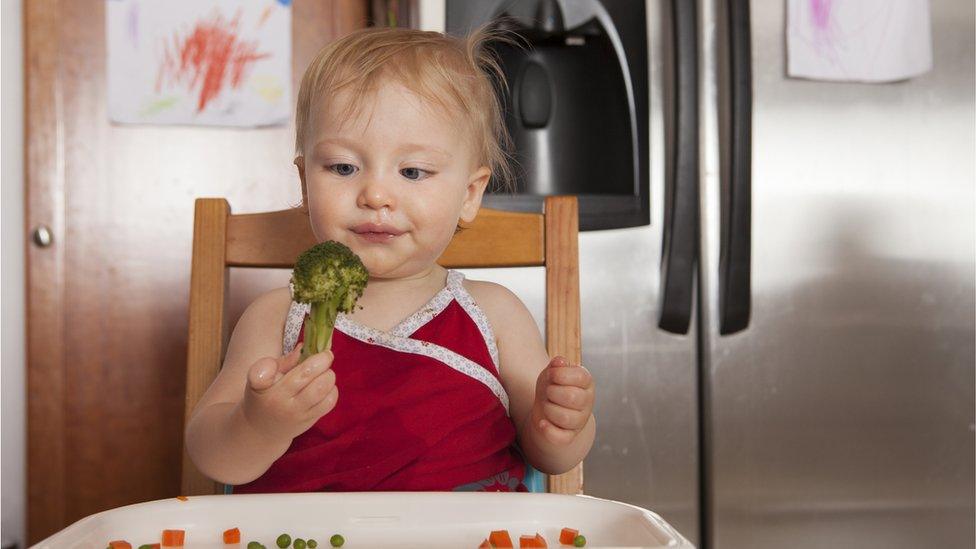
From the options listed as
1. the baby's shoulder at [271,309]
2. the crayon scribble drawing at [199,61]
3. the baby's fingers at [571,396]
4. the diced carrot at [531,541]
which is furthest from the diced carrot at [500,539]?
the crayon scribble drawing at [199,61]

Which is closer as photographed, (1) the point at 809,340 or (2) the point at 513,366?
(2) the point at 513,366

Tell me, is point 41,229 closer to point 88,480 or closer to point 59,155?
point 59,155

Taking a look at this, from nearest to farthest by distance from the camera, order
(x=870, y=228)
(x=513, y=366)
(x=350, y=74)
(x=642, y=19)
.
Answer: (x=350, y=74) < (x=513, y=366) < (x=642, y=19) < (x=870, y=228)

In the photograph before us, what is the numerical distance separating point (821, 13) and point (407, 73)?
1193 mm

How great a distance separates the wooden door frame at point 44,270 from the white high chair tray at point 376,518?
→ 1288 mm

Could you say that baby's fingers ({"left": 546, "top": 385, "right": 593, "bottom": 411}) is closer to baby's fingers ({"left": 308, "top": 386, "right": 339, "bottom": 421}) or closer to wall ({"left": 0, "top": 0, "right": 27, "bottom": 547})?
baby's fingers ({"left": 308, "top": 386, "right": 339, "bottom": 421})

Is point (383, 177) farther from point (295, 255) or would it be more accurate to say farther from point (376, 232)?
point (295, 255)

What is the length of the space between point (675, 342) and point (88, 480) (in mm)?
1221

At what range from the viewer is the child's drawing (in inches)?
68.1

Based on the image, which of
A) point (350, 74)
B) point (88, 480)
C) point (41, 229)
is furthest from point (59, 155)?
point (350, 74)

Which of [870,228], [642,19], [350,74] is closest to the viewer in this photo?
[350,74]

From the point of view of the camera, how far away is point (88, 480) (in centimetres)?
179

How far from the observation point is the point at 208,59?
175cm

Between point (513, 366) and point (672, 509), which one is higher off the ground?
point (513, 366)
